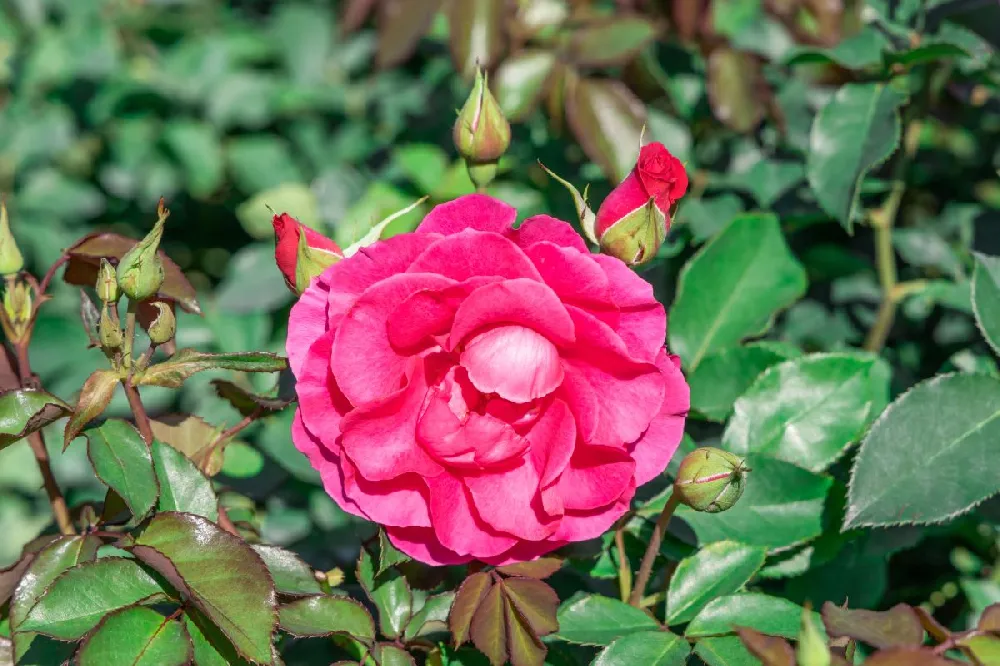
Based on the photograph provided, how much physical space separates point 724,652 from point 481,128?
540 millimetres

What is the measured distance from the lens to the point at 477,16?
1.36 meters

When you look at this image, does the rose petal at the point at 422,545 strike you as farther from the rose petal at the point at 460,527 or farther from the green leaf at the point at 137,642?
the green leaf at the point at 137,642

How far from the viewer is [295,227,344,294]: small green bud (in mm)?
794

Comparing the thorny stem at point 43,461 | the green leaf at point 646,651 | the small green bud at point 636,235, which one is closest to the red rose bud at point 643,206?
the small green bud at point 636,235

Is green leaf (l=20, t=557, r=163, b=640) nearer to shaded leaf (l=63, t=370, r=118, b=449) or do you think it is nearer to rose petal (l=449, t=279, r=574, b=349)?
shaded leaf (l=63, t=370, r=118, b=449)

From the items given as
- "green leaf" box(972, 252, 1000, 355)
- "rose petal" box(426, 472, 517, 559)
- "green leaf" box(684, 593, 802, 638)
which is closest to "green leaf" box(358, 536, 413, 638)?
"rose petal" box(426, 472, 517, 559)

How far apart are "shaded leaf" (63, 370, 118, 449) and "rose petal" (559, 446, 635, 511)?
0.37 m

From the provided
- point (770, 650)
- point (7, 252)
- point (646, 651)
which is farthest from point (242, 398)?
point (770, 650)

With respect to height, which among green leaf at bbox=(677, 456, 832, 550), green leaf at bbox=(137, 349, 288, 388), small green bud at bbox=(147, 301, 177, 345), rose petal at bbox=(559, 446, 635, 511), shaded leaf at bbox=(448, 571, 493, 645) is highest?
small green bud at bbox=(147, 301, 177, 345)

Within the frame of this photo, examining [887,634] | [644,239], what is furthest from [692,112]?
[887,634]

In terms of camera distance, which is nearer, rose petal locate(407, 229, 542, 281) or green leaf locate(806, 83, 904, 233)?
rose petal locate(407, 229, 542, 281)

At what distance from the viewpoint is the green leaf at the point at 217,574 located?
0.73 metres

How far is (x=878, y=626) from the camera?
2.17 feet

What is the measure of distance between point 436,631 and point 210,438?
1.04ft
